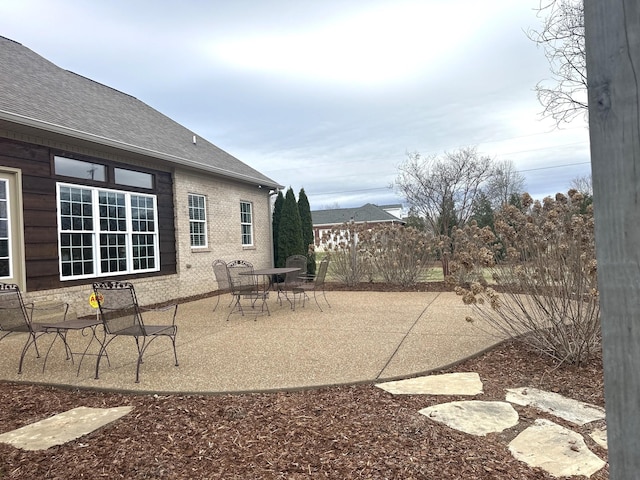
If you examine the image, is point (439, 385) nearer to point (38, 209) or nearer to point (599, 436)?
point (599, 436)

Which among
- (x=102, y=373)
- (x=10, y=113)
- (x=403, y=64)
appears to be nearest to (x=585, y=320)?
(x=102, y=373)

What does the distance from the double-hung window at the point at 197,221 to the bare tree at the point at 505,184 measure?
763 inches

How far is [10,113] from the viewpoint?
21.9ft

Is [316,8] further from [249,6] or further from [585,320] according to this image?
[585,320]

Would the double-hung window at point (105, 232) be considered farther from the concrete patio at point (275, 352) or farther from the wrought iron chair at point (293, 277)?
the wrought iron chair at point (293, 277)

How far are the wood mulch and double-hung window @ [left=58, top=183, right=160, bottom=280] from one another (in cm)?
483

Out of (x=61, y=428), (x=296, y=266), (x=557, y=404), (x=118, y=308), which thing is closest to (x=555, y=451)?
(x=557, y=404)

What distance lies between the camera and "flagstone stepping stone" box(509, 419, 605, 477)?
100 inches

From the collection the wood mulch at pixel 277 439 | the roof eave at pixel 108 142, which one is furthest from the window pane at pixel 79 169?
the wood mulch at pixel 277 439

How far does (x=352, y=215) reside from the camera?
133 feet

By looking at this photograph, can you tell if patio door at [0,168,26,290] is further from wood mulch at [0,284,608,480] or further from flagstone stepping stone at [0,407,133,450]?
flagstone stepping stone at [0,407,133,450]

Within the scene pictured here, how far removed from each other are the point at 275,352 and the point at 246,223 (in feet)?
30.9

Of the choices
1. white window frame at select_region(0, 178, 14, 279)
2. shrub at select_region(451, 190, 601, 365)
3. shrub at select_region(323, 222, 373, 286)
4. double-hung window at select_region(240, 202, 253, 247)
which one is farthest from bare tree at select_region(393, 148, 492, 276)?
white window frame at select_region(0, 178, 14, 279)

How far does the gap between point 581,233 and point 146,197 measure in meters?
8.97
